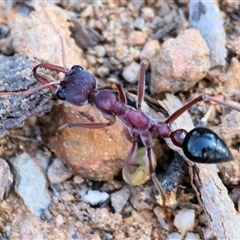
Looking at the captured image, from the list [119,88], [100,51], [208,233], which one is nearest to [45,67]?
[119,88]

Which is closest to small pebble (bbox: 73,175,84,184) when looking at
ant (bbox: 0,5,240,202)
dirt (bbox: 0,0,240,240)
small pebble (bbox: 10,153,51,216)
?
dirt (bbox: 0,0,240,240)

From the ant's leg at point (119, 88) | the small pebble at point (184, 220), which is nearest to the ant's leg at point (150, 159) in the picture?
the small pebble at point (184, 220)

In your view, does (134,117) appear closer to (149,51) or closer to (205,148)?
(149,51)

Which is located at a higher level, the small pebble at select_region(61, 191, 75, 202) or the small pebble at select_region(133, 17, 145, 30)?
the small pebble at select_region(133, 17, 145, 30)

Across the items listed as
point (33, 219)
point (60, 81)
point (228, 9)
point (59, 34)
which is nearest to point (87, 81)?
point (60, 81)

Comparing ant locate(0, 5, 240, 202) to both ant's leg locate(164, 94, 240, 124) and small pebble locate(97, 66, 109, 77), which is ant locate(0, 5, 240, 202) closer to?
ant's leg locate(164, 94, 240, 124)

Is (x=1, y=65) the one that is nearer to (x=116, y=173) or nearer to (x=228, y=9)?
(x=116, y=173)

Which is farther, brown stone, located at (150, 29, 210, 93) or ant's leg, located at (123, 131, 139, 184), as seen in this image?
brown stone, located at (150, 29, 210, 93)

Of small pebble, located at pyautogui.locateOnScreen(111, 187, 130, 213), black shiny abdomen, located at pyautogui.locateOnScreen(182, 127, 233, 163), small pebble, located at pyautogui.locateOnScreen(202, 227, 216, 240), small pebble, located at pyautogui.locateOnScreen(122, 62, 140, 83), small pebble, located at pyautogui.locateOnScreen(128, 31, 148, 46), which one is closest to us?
black shiny abdomen, located at pyautogui.locateOnScreen(182, 127, 233, 163)
